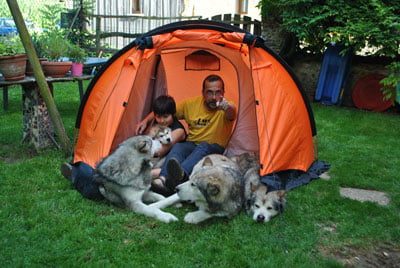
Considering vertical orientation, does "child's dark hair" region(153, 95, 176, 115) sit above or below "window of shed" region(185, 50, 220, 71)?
below

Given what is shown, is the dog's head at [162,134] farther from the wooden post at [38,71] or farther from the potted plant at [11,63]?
the potted plant at [11,63]

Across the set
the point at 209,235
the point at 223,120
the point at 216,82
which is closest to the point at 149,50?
the point at 216,82

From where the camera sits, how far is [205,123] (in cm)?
486

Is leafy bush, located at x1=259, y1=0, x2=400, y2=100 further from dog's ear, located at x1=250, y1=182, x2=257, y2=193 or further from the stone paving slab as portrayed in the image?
dog's ear, located at x1=250, y1=182, x2=257, y2=193

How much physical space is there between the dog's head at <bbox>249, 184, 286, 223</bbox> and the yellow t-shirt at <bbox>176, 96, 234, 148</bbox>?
118cm

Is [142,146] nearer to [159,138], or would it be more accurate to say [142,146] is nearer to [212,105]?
[159,138]

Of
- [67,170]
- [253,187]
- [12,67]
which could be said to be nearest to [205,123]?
[253,187]

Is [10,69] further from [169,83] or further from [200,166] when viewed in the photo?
[200,166]

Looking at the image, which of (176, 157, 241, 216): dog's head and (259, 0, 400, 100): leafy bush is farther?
(259, 0, 400, 100): leafy bush

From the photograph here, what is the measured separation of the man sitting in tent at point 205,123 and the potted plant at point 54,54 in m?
1.34

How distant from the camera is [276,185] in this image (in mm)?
3969

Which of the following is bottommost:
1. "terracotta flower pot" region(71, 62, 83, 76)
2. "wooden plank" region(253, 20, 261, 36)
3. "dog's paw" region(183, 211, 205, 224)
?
"dog's paw" region(183, 211, 205, 224)

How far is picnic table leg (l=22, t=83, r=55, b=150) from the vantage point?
5.15 m

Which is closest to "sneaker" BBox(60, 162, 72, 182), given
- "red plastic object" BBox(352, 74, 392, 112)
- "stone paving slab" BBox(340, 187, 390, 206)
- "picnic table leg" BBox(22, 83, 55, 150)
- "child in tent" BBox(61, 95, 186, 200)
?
"child in tent" BBox(61, 95, 186, 200)
